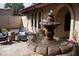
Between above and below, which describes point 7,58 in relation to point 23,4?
below

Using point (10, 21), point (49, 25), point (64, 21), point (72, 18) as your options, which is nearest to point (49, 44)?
point (49, 25)

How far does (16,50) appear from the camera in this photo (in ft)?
13.8

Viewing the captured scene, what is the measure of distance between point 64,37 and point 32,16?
1.85 feet

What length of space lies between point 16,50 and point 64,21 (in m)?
0.80

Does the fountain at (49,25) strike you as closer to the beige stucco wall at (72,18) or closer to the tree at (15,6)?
the beige stucco wall at (72,18)

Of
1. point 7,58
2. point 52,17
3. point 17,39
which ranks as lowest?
point 7,58

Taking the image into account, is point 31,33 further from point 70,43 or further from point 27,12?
point 70,43

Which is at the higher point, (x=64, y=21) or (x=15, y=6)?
(x=15, y=6)

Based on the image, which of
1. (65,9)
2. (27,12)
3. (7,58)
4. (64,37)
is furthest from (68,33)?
(7,58)

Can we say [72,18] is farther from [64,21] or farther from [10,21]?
[10,21]

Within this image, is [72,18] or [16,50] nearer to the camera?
[16,50]

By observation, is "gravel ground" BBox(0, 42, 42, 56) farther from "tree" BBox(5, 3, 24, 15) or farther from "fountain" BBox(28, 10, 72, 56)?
"tree" BBox(5, 3, 24, 15)

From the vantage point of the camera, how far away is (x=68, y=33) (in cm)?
421

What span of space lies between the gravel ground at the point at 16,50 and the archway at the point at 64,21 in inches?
18.6
